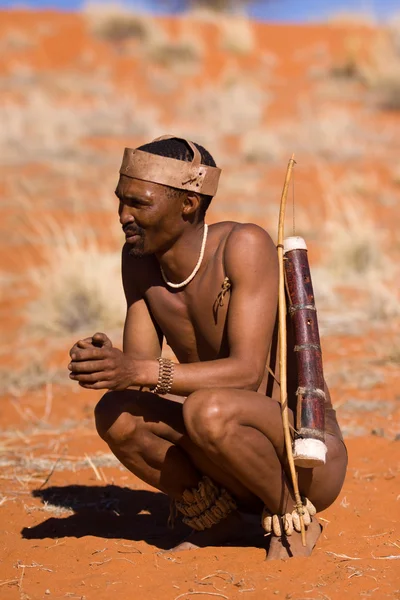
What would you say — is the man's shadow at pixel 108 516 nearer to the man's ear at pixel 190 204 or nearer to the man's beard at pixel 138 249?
the man's beard at pixel 138 249

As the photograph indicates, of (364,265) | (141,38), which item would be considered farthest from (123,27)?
(364,265)

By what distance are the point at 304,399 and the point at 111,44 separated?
25918 millimetres

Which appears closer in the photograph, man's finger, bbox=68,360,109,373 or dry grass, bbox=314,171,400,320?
man's finger, bbox=68,360,109,373

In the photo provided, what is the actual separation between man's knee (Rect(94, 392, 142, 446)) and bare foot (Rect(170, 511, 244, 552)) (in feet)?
1.66

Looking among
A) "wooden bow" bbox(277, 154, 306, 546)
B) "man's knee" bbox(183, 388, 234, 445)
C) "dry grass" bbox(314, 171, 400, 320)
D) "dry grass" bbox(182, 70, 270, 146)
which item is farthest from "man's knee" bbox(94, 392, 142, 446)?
"dry grass" bbox(182, 70, 270, 146)

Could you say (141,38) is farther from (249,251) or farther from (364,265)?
(249,251)

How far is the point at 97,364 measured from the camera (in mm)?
3285

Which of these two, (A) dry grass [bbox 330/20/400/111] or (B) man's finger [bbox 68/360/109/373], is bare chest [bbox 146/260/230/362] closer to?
(B) man's finger [bbox 68/360/109/373]

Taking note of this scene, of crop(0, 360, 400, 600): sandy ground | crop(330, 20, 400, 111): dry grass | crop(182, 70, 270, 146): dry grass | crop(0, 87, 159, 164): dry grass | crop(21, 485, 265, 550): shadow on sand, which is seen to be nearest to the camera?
crop(0, 360, 400, 600): sandy ground

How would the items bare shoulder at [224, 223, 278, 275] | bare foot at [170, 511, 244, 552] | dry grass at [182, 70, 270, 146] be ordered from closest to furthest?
bare shoulder at [224, 223, 278, 275] < bare foot at [170, 511, 244, 552] < dry grass at [182, 70, 270, 146]

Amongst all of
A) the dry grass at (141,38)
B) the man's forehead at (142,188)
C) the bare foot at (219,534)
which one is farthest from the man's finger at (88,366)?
the dry grass at (141,38)

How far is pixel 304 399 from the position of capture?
3.52 meters

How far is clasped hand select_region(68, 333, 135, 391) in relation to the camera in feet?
10.8

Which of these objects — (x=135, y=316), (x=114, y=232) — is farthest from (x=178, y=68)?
(x=135, y=316)
